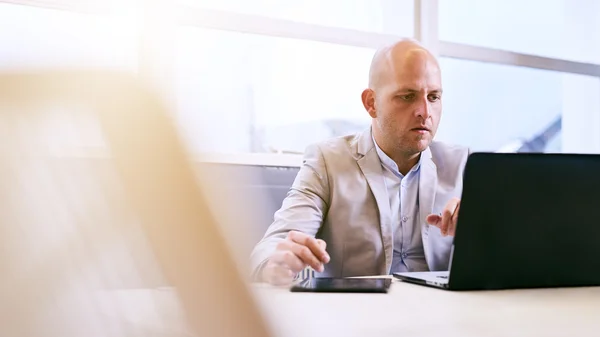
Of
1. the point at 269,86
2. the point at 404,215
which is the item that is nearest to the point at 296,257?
the point at 404,215

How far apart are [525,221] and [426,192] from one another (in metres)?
0.93

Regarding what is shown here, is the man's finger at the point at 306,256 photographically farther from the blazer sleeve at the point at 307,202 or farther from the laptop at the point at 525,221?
the blazer sleeve at the point at 307,202

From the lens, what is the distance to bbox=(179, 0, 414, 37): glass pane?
2.83 meters

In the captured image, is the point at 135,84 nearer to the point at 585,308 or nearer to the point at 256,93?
the point at 585,308

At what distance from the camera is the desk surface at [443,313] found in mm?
725

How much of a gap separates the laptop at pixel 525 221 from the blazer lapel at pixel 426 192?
0.72 meters

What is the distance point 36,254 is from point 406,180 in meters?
1.55

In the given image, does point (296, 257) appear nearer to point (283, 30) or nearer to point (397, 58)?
point (397, 58)

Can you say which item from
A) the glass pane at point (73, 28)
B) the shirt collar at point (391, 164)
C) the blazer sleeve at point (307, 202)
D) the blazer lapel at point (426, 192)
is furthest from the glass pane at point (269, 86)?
the blazer lapel at point (426, 192)

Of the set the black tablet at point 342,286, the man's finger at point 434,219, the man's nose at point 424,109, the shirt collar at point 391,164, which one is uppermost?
the man's nose at point 424,109

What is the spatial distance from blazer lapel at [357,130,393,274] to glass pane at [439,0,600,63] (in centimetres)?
171

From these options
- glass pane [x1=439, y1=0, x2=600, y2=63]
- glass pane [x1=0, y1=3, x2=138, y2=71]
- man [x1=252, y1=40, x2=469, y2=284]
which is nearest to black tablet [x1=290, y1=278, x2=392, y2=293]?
man [x1=252, y1=40, x2=469, y2=284]

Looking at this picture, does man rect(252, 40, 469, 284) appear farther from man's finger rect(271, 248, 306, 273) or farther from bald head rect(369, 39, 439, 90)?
man's finger rect(271, 248, 306, 273)

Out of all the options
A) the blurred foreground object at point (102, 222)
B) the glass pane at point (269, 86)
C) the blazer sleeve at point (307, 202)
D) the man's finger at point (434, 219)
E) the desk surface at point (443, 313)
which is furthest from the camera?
the glass pane at point (269, 86)
